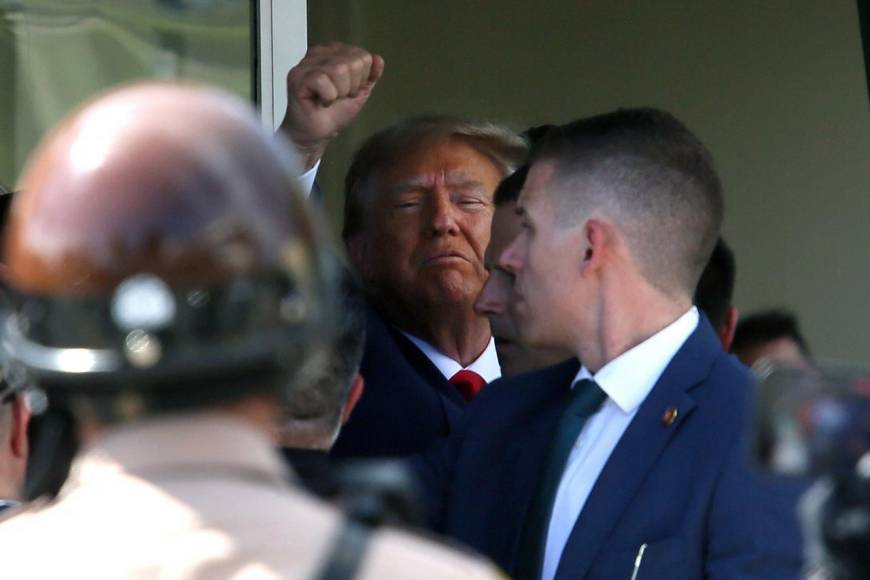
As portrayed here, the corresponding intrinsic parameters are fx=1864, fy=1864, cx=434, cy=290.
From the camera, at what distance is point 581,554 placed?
314cm

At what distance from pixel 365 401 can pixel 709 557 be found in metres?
1.13

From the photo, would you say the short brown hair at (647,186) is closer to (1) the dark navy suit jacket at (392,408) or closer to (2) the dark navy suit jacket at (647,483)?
(2) the dark navy suit jacket at (647,483)

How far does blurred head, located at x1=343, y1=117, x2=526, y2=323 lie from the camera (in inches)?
175

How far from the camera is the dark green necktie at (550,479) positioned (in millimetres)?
3229

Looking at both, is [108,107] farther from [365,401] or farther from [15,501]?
[365,401]

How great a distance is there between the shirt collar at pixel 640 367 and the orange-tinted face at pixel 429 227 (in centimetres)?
103

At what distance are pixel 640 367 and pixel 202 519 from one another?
6.49 feet

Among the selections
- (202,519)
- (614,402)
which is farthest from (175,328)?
(614,402)

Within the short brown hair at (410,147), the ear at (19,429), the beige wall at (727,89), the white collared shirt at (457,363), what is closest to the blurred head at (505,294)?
the white collared shirt at (457,363)

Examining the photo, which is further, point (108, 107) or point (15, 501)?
point (15, 501)

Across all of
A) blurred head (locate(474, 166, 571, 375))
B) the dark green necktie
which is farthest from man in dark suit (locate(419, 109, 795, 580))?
blurred head (locate(474, 166, 571, 375))

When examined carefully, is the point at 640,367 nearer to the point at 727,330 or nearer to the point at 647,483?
the point at 647,483

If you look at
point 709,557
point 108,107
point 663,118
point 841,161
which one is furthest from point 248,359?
point 841,161

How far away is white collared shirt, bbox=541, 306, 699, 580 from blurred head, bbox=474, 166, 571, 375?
28 cm
